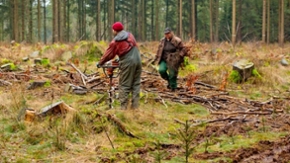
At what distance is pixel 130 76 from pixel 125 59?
1.14 ft

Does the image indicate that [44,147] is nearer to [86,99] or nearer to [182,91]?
[86,99]

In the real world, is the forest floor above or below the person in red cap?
below

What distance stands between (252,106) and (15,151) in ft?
18.5

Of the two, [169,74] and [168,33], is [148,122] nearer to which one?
[169,74]

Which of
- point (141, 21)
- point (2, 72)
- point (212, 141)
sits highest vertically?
point (141, 21)

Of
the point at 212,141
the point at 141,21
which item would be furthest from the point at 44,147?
the point at 141,21

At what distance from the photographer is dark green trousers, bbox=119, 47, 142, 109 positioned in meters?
8.12

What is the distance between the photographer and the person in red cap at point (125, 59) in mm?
8086

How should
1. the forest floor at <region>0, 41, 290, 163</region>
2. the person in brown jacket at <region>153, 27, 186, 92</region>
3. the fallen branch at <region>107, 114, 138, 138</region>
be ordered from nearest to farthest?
the forest floor at <region>0, 41, 290, 163</region>, the fallen branch at <region>107, 114, 138, 138</region>, the person in brown jacket at <region>153, 27, 186, 92</region>

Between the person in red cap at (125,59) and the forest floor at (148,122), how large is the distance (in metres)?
0.49

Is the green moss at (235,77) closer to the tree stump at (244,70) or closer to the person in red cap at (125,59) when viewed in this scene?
the tree stump at (244,70)

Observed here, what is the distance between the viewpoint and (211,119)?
8.09m

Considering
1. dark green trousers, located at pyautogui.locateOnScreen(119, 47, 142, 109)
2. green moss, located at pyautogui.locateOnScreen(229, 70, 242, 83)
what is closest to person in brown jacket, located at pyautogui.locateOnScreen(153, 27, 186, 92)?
dark green trousers, located at pyautogui.locateOnScreen(119, 47, 142, 109)

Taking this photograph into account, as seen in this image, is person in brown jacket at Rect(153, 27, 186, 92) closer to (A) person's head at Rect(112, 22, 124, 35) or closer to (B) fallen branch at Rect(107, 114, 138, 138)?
(A) person's head at Rect(112, 22, 124, 35)
